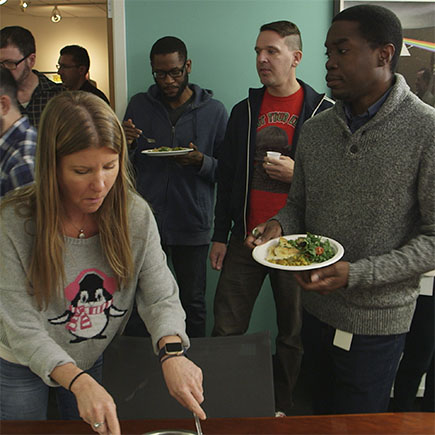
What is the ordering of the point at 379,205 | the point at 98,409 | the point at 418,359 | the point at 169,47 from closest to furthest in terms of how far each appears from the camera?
the point at 98,409
the point at 379,205
the point at 418,359
the point at 169,47

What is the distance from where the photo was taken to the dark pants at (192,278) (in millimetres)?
2545

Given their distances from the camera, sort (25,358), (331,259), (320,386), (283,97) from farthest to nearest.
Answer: (283,97) → (320,386) → (331,259) → (25,358)

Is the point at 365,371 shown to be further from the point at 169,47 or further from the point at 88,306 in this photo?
the point at 169,47

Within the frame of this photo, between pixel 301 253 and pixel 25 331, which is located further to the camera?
pixel 301 253

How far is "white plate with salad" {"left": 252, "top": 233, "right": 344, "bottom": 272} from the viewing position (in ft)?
4.55

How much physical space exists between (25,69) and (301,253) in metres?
1.75

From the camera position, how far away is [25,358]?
3.69ft

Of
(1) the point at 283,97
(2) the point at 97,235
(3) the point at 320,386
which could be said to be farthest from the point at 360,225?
(1) the point at 283,97

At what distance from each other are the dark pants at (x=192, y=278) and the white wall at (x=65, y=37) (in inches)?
40.9

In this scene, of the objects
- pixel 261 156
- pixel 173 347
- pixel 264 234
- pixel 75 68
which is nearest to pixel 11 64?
pixel 75 68

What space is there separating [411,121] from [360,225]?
0.31m

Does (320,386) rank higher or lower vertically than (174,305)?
lower

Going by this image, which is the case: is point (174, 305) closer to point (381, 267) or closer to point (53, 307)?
point (53, 307)

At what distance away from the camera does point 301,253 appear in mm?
1461
